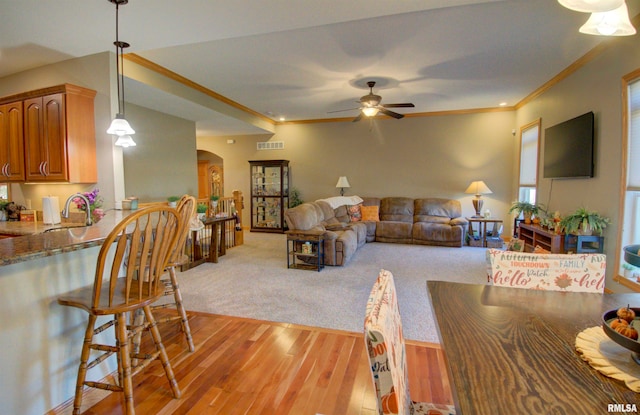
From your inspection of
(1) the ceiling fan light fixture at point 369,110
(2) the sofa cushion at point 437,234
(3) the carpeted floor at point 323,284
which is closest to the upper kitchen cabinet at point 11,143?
(3) the carpeted floor at point 323,284

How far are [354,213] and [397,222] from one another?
931 mm

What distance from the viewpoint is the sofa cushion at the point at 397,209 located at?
22.3 ft

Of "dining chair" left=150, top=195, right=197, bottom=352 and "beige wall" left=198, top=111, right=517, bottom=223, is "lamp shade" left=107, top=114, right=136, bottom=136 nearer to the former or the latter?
"dining chair" left=150, top=195, right=197, bottom=352

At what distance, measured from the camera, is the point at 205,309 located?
9.93ft

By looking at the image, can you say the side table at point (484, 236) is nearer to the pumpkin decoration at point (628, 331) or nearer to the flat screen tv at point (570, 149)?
the flat screen tv at point (570, 149)

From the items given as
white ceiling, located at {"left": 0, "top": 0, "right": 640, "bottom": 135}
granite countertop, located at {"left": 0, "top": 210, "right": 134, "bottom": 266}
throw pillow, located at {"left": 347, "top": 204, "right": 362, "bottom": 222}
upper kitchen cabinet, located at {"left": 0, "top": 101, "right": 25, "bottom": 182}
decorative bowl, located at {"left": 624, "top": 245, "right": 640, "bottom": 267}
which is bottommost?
throw pillow, located at {"left": 347, "top": 204, "right": 362, "bottom": 222}

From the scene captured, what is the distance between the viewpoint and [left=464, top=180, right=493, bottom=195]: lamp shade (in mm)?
6145

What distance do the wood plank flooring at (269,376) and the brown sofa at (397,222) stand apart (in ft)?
8.11

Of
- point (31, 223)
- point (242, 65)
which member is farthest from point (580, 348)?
point (31, 223)

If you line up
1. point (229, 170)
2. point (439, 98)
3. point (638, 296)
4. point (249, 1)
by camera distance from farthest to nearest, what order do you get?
1. point (229, 170)
2. point (439, 98)
3. point (249, 1)
4. point (638, 296)

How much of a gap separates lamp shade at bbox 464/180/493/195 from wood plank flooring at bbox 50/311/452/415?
185 inches

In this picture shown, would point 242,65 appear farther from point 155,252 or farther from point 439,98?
point 439,98

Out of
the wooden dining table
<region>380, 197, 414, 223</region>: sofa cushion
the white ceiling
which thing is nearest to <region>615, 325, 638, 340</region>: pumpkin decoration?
the wooden dining table

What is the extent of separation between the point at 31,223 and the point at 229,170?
5.20 meters
